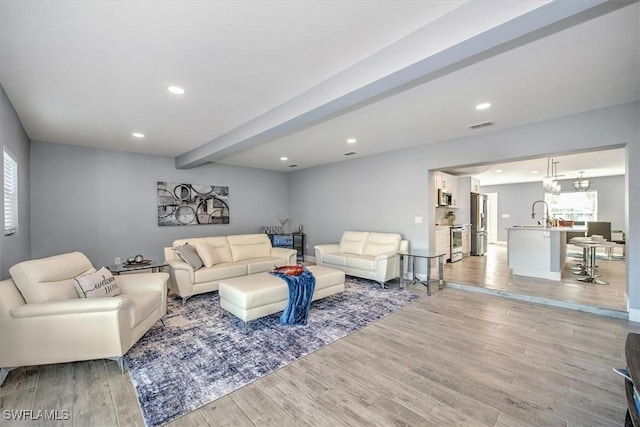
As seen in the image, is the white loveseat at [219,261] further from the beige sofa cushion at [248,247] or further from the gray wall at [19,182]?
the gray wall at [19,182]

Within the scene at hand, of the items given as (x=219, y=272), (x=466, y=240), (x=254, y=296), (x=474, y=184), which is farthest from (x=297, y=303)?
(x=474, y=184)

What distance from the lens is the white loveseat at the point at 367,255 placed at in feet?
15.6

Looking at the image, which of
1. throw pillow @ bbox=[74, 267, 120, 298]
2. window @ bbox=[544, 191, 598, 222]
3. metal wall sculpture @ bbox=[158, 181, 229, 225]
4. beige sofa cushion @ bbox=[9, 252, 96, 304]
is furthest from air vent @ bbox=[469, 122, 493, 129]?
window @ bbox=[544, 191, 598, 222]

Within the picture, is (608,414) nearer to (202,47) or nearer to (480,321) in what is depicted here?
(480,321)

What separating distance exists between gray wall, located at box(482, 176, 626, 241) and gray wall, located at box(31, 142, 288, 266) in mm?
10758

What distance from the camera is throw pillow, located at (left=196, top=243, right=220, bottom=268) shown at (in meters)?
4.38

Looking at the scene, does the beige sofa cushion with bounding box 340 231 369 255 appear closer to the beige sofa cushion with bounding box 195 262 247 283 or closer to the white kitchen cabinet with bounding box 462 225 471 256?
the beige sofa cushion with bounding box 195 262 247 283

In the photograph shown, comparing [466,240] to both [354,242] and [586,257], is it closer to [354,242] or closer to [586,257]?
[586,257]

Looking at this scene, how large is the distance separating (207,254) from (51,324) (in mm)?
2331

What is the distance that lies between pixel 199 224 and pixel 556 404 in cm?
631

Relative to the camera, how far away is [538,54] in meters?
2.16

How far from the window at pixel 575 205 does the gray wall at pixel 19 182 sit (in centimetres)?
1284

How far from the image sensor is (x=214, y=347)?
8.77 feet

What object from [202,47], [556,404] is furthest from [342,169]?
[556,404]
